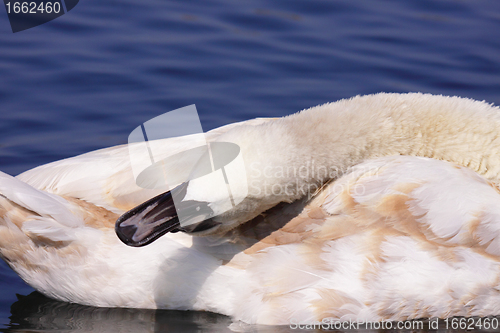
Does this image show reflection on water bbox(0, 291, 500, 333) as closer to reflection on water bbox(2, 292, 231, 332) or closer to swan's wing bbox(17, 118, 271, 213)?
reflection on water bbox(2, 292, 231, 332)

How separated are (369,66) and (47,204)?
426 centimetres

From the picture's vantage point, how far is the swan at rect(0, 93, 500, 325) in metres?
3.61

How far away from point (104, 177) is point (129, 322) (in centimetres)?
84

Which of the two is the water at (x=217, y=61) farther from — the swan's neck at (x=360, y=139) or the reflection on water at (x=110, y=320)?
the swan's neck at (x=360, y=139)

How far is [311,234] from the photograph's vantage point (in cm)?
378

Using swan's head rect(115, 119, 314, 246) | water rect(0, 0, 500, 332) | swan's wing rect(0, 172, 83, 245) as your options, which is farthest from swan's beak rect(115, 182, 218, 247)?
water rect(0, 0, 500, 332)

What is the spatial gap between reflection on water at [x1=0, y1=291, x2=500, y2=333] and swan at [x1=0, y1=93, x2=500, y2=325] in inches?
2.4

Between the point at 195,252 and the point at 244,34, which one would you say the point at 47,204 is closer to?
the point at 195,252

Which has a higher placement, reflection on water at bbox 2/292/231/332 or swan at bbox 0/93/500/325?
swan at bbox 0/93/500/325

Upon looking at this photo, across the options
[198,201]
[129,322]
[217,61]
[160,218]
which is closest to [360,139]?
[198,201]

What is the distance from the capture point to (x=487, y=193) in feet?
12.4

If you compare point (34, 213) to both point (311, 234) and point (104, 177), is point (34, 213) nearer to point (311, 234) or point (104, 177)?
point (104, 177)

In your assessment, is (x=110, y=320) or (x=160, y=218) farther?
(x=110, y=320)

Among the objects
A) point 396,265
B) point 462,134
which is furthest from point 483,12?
point 396,265
